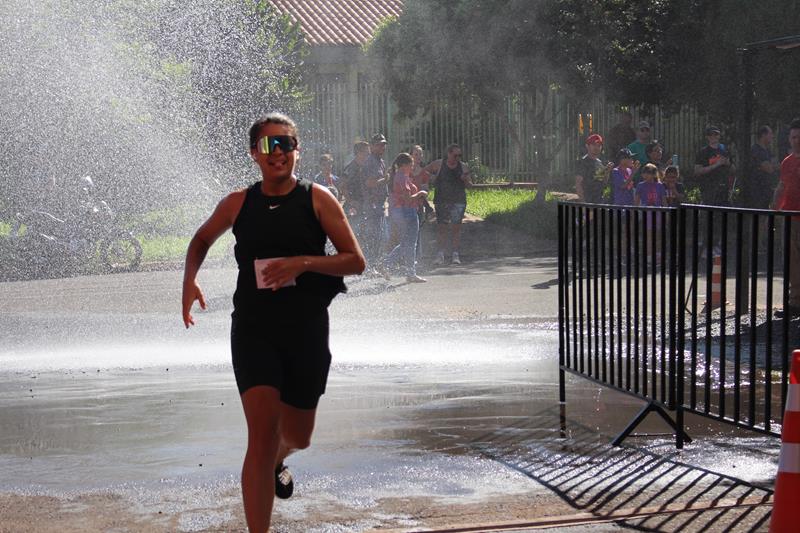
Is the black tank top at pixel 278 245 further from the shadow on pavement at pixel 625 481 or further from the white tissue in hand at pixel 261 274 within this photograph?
the shadow on pavement at pixel 625 481

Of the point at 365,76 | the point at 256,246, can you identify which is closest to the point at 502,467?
the point at 256,246

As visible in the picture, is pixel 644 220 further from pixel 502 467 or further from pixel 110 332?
pixel 110 332

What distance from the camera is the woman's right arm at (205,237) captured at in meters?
5.12

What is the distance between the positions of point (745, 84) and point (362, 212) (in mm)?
7786

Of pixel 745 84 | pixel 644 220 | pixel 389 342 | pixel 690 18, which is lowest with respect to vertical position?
pixel 389 342

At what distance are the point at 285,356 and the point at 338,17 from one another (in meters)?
37.5

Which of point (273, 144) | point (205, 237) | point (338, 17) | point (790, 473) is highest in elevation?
point (338, 17)

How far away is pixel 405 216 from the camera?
54.3 ft

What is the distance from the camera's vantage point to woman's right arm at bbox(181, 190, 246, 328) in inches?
202

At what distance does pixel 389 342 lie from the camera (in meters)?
11.1

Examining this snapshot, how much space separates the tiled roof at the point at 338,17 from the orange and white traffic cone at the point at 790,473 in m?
34.5

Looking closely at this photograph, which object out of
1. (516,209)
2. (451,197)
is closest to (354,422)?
(451,197)

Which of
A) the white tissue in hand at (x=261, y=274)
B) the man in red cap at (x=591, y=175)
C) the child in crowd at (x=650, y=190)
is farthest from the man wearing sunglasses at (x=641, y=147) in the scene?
the white tissue in hand at (x=261, y=274)

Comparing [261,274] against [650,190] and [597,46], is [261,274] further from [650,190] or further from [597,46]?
[597,46]
